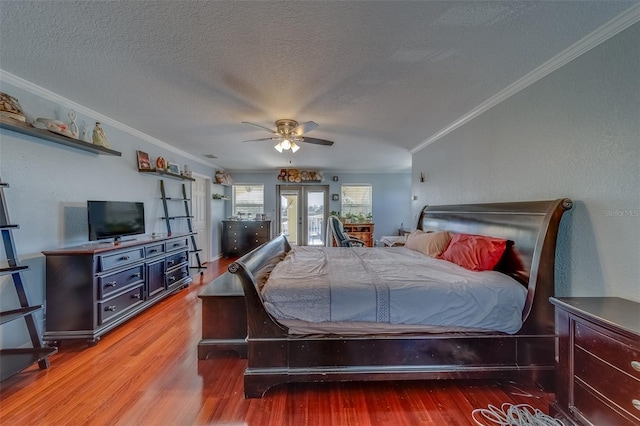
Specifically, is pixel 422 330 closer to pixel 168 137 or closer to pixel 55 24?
pixel 55 24

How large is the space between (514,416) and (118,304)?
11.8ft

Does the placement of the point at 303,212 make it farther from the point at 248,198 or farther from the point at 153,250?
the point at 153,250

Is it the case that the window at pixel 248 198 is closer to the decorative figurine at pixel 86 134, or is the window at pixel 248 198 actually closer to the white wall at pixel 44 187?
the white wall at pixel 44 187

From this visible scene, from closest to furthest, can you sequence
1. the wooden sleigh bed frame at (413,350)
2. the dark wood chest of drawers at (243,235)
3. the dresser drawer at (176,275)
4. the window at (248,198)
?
the wooden sleigh bed frame at (413,350) < the dresser drawer at (176,275) < the dark wood chest of drawers at (243,235) < the window at (248,198)

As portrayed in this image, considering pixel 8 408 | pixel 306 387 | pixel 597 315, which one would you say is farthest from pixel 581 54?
pixel 8 408

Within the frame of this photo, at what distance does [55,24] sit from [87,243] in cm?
224

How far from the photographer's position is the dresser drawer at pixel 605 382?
1.14m

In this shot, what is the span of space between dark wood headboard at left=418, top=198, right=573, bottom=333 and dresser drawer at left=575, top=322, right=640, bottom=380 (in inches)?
17.2

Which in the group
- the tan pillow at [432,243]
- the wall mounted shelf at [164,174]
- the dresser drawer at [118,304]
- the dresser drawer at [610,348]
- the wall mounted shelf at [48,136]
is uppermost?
the wall mounted shelf at [48,136]

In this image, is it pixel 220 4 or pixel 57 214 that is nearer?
pixel 220 4

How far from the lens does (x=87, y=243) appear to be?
288cm

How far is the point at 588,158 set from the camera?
67.9 inches

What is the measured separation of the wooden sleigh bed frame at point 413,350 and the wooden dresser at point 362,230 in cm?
496

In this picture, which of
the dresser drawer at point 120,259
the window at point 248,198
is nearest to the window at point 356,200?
the window at point 248,198
